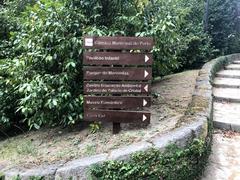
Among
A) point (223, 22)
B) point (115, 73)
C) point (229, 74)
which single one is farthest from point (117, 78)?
point (223, 22)

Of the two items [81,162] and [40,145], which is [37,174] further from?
[40,145]

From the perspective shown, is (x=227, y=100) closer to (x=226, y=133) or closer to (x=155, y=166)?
(x=226, y=133)

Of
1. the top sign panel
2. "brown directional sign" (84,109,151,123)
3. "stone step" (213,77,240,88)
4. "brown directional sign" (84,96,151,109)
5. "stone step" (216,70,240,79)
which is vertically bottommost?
"stone step" (213,77,240,88)

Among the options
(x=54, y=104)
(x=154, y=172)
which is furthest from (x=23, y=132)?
(x=154, y=172)

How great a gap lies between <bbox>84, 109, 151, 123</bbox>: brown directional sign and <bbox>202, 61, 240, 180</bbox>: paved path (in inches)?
37.5

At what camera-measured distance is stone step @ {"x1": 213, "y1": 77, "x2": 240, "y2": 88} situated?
25.9ft

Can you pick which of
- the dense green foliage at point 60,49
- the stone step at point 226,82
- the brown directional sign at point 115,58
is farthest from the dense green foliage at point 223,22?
the brown directional sign at point 115,58

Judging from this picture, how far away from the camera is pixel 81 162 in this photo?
3615 millimetres

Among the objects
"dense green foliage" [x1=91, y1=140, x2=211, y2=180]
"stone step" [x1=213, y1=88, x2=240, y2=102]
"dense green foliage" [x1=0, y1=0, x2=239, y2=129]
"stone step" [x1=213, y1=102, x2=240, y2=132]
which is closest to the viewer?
"dense green foliage" [x1=91, y1=140, x2=211, y2=180]

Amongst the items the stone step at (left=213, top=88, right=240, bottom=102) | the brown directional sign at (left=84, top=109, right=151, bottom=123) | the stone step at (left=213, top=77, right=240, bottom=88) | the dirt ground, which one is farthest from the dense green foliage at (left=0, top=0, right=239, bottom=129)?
the stone step at (left=213, top=77, right=240, bottom=88)

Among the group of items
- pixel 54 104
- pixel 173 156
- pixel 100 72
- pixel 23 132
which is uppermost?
pixel 100 72

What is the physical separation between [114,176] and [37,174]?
0.79 m

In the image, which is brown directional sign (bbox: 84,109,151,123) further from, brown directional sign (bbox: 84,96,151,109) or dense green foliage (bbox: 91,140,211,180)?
dense green foliage (bbox: 91,140,211,180)

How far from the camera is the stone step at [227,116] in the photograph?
5.40 metres
